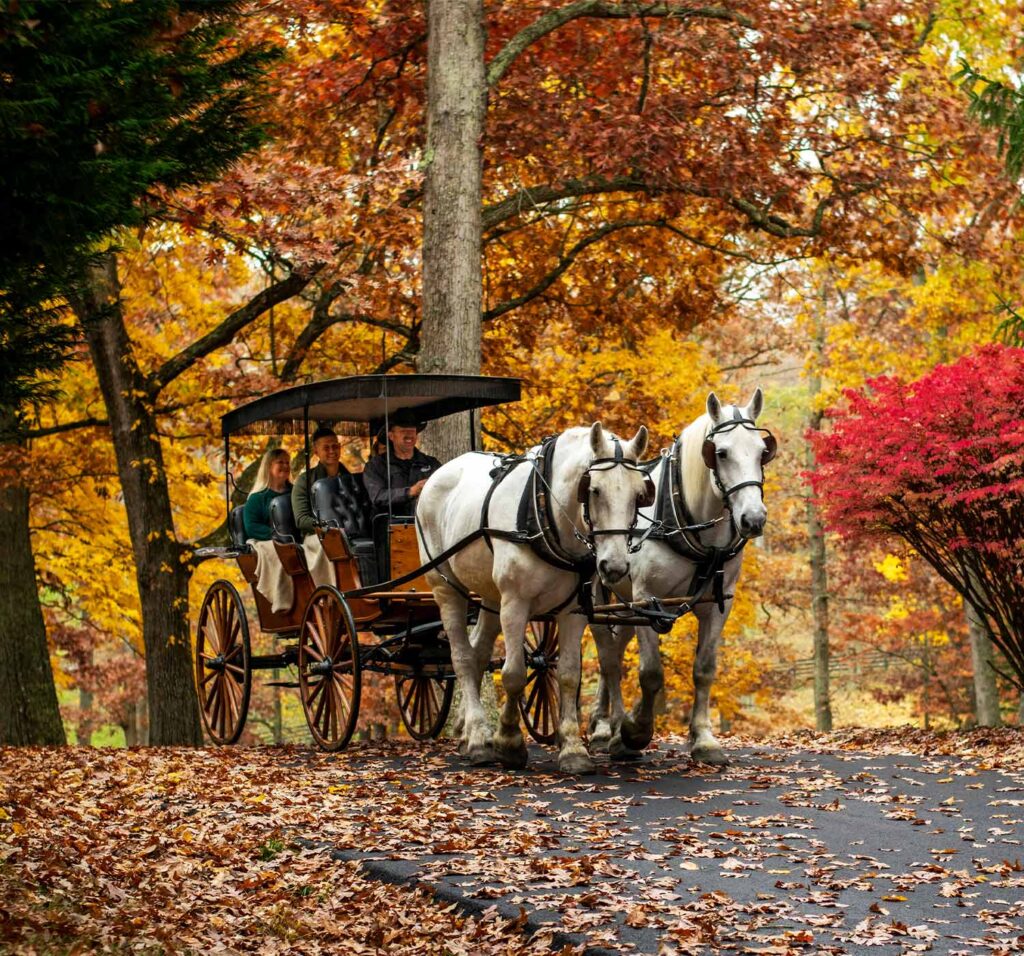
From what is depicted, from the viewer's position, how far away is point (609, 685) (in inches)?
439

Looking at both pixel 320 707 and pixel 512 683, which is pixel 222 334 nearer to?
pixel 320 707

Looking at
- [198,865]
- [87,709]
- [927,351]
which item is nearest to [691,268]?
[927,351]

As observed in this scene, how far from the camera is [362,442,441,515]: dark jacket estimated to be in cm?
1179

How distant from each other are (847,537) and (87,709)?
94.1 feet

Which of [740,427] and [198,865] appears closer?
[198,865]

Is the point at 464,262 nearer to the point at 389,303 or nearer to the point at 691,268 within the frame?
the point at 389,303

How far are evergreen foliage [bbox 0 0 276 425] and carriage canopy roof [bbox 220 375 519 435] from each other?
426cm

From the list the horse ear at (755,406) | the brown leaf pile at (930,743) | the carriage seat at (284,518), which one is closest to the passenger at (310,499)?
the carriage seat at (284,518)

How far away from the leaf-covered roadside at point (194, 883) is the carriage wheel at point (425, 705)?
10.7 ft

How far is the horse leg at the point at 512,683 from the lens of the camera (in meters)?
9.85

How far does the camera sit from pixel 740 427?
9430 millimetres

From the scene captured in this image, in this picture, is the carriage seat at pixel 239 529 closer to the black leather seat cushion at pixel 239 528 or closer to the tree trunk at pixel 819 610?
the black leather seat cushion at pixel 239 528

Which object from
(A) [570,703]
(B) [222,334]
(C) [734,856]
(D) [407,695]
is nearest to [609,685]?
(A) [570,703]

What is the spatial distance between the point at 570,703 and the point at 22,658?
30.2 feet
